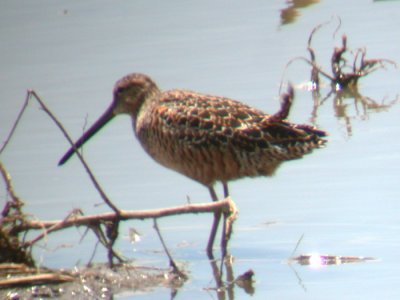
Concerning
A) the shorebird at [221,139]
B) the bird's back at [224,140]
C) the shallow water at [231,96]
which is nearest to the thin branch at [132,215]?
the shallow water at [231,96]

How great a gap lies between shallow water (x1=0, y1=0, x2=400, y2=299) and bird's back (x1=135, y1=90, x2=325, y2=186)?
35 cm

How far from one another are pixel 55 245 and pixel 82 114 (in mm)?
3098

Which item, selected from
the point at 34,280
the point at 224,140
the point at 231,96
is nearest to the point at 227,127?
the point at 224,140

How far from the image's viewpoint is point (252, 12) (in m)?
15.9

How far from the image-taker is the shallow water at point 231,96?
8.25 metres

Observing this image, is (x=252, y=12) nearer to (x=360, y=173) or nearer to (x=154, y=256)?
(x=360, y=173)

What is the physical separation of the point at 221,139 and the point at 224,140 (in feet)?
0.06

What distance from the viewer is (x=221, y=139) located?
345 inches

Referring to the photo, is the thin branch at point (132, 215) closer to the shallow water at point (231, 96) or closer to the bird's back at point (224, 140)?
the shallow water at point (231, 96)

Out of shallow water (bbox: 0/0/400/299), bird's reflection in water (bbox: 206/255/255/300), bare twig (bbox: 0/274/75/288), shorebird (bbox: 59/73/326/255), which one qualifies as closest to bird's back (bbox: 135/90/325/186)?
shorebird (bbox: 59/73/326/255)

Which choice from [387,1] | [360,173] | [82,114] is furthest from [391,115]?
[387,1]

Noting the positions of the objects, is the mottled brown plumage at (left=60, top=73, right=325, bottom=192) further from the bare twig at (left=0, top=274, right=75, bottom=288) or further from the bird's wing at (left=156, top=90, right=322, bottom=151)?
the bare twig at (left=0, top=274, right=75, bottom=288)

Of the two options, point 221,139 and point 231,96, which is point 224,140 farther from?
point 231,96

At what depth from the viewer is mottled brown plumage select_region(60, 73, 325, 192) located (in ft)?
28.7
